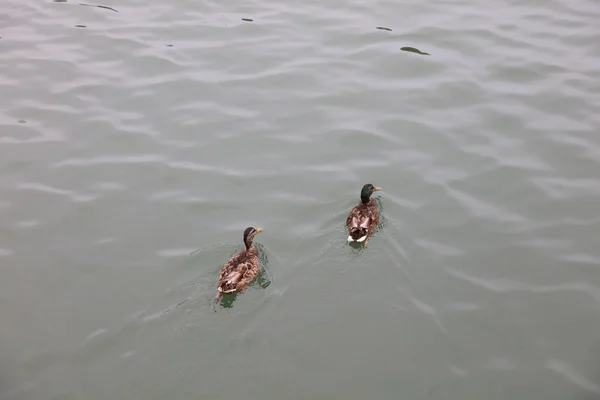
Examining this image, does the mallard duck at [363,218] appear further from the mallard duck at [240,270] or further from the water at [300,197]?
the mallard duck at [240,270]

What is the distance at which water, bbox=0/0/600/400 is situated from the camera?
25.9ft

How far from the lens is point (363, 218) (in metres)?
9.80

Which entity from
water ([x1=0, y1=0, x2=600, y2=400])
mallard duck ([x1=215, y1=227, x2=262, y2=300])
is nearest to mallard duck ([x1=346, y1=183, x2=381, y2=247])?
water ([x1=0, y1=0, x2=600, y2=400])

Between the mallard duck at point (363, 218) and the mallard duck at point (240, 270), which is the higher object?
the mallard duck at point (363, 218)

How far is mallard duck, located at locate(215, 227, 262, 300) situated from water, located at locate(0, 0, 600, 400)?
20 centimetres

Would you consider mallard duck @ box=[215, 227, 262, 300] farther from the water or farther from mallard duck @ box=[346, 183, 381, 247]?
mallard duck @ box=[346, 183, 381, 247]

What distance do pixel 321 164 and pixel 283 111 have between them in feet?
6.24

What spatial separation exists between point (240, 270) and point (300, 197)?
7.33 feet

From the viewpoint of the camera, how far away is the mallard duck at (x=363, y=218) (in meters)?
9.64

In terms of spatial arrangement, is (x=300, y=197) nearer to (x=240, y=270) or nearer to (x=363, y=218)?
(x=363, y=218)

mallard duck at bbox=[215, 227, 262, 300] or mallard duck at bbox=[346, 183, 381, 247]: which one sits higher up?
mallard duck at bbox=[346, 183, 381, 247]

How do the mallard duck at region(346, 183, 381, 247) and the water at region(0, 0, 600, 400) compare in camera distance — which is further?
the mallard duck at region(346, 183, 381, 247)

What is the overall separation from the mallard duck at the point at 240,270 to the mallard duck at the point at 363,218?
1.44m

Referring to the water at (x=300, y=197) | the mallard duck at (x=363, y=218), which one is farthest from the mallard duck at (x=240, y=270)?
the mallard duck at (x=363, y=218)
